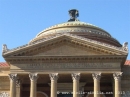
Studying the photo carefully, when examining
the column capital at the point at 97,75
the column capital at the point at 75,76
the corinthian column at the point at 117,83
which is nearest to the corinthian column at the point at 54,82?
the column capital at the point at 75,76

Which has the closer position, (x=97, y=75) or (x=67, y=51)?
(x=97, y=75)

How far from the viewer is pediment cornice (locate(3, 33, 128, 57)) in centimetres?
4512

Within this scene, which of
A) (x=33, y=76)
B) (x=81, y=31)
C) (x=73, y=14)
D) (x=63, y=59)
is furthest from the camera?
(x=73, y=14)

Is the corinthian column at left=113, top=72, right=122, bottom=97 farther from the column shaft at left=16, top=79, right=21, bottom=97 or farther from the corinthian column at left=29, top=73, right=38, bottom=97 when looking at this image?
the column shaft at left=16, top=79, right=21, bottom=97

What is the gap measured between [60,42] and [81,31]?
11164 millimetres

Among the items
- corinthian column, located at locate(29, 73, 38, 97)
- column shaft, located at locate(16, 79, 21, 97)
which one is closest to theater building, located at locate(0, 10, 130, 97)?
corinthian column, located at locate(29, 73, 38, 97)

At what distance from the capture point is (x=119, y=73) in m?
44.4

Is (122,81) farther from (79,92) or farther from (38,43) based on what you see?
(38,43)

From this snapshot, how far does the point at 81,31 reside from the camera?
56.6 m

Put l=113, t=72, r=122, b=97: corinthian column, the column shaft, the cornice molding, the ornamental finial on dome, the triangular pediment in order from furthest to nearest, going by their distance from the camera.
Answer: the ornamental finial on dome
the column shaft
the triangular pediment
the cornice molding
l=113, t=72, r=122, b=97: corinthian column

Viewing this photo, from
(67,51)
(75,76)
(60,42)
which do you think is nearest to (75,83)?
(75,76)

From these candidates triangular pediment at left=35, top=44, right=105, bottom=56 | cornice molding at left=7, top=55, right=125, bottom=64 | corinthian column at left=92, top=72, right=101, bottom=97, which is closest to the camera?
corinthian column at left=92, top=72, right=101, bottom=97

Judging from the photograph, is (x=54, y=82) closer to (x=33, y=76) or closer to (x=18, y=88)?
(x=33, y=76)

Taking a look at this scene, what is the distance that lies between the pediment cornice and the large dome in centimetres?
991
